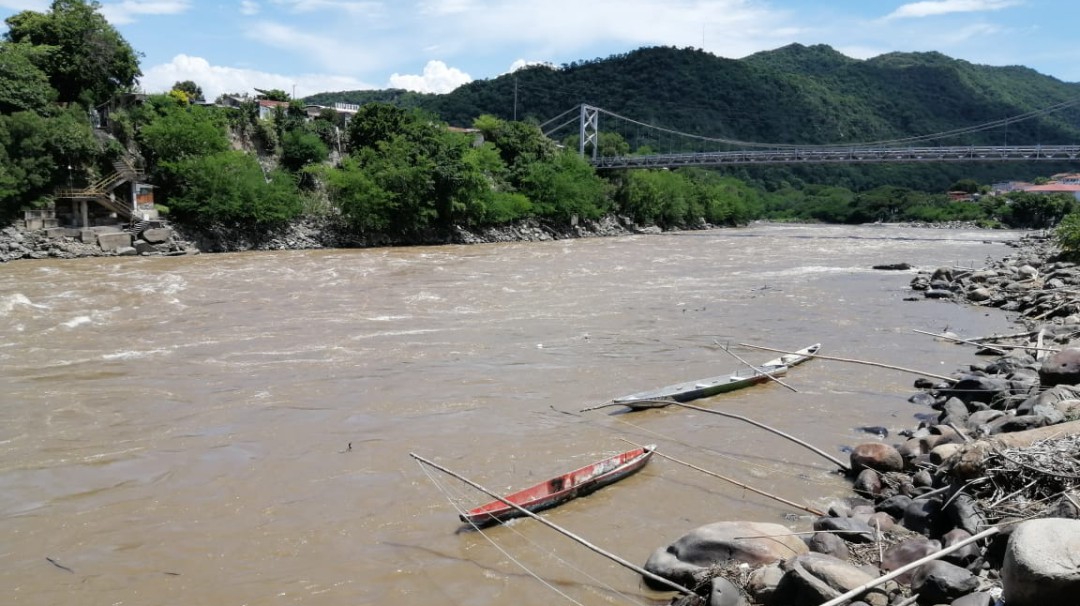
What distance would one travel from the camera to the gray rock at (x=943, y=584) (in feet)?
11.7

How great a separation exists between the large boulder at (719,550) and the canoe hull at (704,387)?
3544 millimetres

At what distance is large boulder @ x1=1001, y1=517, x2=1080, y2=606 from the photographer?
10.1 feet

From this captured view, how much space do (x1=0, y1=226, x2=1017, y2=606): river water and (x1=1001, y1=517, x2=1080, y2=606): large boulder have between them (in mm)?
1927

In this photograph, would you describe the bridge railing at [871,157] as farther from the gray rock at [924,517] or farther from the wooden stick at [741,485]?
the gray rock at [924,517]

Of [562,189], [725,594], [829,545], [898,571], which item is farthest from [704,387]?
[562,189]

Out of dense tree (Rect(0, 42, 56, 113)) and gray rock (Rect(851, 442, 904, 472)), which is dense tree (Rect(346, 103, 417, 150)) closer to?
dense tree (Rect(0, 42, 56, 113))

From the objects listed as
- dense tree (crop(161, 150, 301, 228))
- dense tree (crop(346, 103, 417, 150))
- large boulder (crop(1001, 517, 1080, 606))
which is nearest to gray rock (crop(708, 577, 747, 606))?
large boulder (crop(1001, 517, 1080, 606))

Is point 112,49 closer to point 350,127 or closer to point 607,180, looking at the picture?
point 350,127

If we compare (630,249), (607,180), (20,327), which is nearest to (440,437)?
(20,327)

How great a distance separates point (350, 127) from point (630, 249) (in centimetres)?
1637

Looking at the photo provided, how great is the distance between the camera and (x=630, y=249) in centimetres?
3550

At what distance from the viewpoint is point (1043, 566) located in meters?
3.12

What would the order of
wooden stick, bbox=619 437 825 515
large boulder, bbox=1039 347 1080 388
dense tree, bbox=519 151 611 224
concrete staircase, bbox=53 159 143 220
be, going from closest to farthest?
wooden stick, bbox=619 437 825 515
large boulder, bbox=1039 347 1080 388
concrete staircase, bbox=53 159 143 220
dense tree, bbox=519 151 611 224

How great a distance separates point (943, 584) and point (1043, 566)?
1.81 feet
